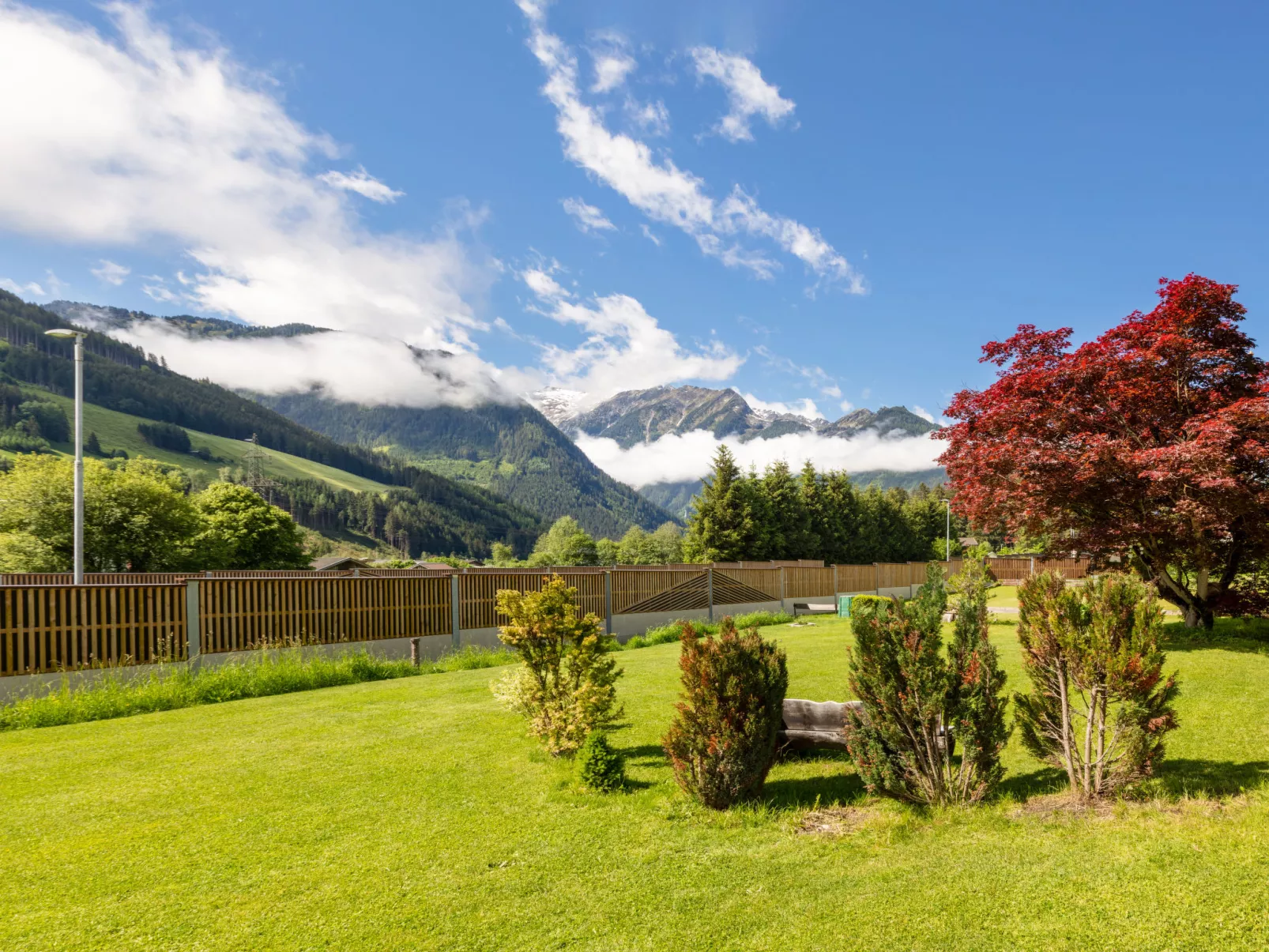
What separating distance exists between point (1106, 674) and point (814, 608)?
26.2 metres

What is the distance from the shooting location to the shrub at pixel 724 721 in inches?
208

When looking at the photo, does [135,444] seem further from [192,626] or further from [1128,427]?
[1128,427]

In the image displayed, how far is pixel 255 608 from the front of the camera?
13.0m

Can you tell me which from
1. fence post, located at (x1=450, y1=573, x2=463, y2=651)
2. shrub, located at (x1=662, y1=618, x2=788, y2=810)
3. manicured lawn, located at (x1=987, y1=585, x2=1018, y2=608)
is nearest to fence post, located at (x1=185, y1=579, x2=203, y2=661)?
fence post, located at (x1=450, y1=573, x2=463, y2=651)

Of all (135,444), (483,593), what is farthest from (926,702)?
(135,444)

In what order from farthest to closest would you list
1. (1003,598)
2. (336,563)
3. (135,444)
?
(135,444), (336,563), (1003,598)

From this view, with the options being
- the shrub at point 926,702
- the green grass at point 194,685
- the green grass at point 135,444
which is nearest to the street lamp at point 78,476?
the green grass at point 194,685

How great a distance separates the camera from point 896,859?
4.37 metres

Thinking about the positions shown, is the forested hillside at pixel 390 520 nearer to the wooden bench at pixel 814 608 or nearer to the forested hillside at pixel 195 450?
the forested hillside at pixel 195 450

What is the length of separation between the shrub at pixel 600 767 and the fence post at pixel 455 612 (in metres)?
11.2

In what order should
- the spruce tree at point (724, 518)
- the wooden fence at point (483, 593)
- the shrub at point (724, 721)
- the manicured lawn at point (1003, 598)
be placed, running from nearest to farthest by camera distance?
the shrub at point (724, 721) → the wooden fence at point (483, 593) → the manicured lawn at point (1003, 598) → the spruce tree at point (724, 518)

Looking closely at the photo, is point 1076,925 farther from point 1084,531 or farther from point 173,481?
point 173,481

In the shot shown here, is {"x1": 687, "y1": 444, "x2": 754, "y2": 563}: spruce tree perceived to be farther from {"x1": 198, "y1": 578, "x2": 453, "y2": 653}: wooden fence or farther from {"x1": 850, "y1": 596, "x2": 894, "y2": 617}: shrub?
{"x1": 850, "y1": 596, "x2": 894, "y2": 617}: shrub

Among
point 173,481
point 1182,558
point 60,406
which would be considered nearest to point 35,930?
point 1182,558
